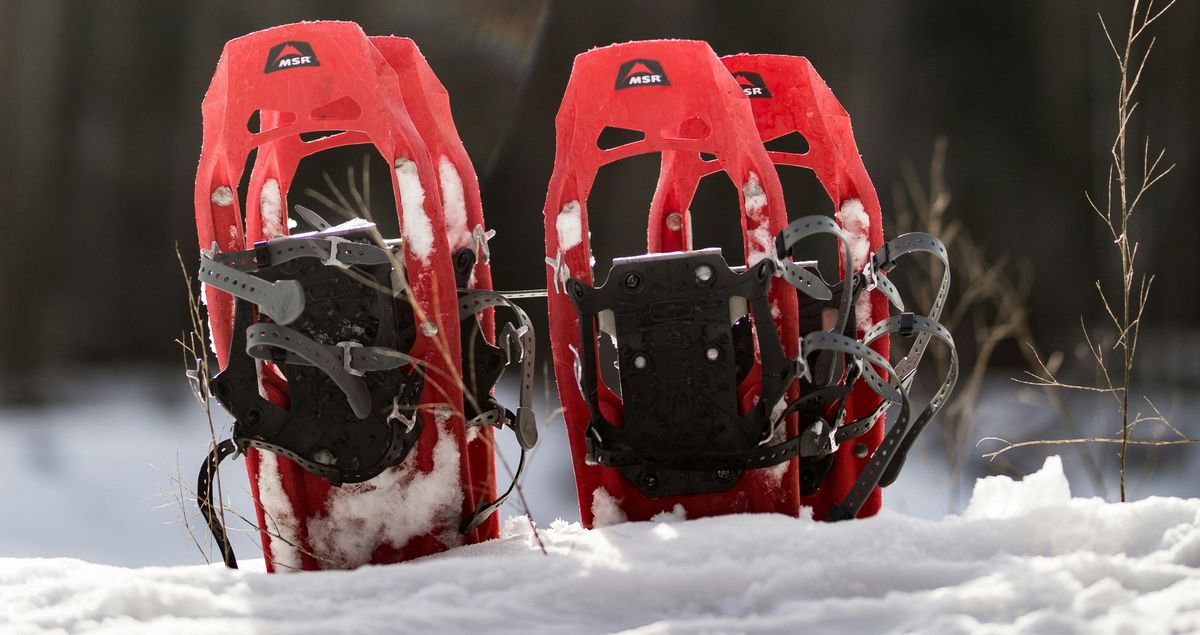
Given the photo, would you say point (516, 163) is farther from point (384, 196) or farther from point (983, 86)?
point (983, 86)

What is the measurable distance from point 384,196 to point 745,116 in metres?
4.76

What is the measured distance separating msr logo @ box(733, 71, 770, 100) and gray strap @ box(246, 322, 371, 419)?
1210 millimetres

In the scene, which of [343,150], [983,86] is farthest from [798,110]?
[983,86]

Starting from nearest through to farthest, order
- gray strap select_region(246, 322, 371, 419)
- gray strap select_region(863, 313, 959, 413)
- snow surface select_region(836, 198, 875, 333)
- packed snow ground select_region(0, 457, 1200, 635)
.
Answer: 1. packed snow ground select_region(0, 457, 1200, 635)
2. gray strap select_region(246, 322, 371, 419)
3. gray strap select_region(863, 313, 959, 413)
4. snow surface select_region(836, 198, 875, 333)

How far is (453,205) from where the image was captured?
7.35 feet

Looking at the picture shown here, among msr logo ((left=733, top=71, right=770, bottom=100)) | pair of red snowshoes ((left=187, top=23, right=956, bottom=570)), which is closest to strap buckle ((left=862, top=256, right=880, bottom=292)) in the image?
pair of red snowshoes ((left=187, top=23, right=956, bottom=570))

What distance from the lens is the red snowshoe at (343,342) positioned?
6.48ft

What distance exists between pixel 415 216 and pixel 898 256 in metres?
1.04

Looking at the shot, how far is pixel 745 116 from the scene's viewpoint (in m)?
2.16

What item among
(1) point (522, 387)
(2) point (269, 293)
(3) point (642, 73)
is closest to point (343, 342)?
(2) point (269, 293)

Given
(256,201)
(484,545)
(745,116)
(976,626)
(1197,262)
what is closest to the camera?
(976,626)

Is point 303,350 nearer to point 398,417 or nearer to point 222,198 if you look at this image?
point 398,417

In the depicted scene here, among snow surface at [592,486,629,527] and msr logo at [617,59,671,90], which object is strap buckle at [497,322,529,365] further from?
msr logo at [617,59,671,90]

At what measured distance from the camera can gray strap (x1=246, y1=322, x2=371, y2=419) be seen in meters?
1.93
